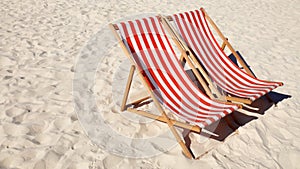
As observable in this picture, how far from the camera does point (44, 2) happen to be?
611 cm

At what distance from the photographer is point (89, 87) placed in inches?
126

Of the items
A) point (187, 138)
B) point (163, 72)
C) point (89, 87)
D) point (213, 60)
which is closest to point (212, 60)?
point (213, 60)

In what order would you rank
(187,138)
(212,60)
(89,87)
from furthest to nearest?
(89,87) < (212,60) < (187,138)

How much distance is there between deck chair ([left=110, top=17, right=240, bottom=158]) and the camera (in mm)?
2350

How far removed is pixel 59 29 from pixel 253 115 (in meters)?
3.54

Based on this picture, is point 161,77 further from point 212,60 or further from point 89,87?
point 89,87

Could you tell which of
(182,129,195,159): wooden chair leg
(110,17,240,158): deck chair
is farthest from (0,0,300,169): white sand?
(110,17,240,158): deck chair

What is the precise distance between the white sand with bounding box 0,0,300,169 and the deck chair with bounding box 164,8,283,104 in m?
0.35

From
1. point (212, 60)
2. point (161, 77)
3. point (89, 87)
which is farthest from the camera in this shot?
point (89, 87)

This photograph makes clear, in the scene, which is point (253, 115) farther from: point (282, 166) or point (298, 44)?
point (298, 44)

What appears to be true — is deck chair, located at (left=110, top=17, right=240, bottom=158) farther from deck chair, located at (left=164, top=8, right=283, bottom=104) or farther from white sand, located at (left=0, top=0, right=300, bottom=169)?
white sand, located at (left=0, top=0, right=300, bottom=169)

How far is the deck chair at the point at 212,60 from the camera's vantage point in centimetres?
273

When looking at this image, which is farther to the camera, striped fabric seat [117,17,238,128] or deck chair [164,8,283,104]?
deck chair [164,8,283,104]

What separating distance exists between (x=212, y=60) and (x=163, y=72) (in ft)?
2.18
